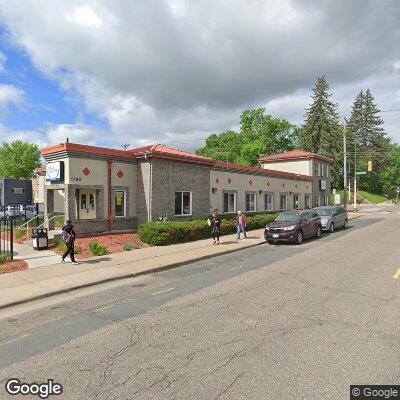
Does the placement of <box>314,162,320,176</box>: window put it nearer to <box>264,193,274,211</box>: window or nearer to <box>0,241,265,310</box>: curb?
<box>264,193,274,211</box>: window

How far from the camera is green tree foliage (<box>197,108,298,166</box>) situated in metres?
61.6

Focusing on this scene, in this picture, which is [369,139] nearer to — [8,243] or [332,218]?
[332,218]

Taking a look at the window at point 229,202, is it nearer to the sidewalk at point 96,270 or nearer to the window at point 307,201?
the sidewalk at point 96,270

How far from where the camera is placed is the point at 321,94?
7644 centimetres

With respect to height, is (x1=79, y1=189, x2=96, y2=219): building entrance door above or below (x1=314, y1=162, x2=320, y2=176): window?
below

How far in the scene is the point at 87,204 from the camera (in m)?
19.1

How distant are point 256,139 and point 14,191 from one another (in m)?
41.0

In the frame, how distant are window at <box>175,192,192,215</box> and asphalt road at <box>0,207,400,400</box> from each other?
35.6 ft

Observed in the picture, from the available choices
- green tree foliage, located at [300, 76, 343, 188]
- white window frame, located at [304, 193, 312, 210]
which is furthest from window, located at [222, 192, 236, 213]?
green tree foliage, located at [300, 76, 343, 188]

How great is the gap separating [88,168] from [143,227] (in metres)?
4.05

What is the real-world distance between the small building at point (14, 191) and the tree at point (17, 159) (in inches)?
1425

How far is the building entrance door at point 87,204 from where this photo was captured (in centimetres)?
1898

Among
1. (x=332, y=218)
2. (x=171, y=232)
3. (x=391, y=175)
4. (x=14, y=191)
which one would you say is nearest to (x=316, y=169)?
(x=332, y=218)
